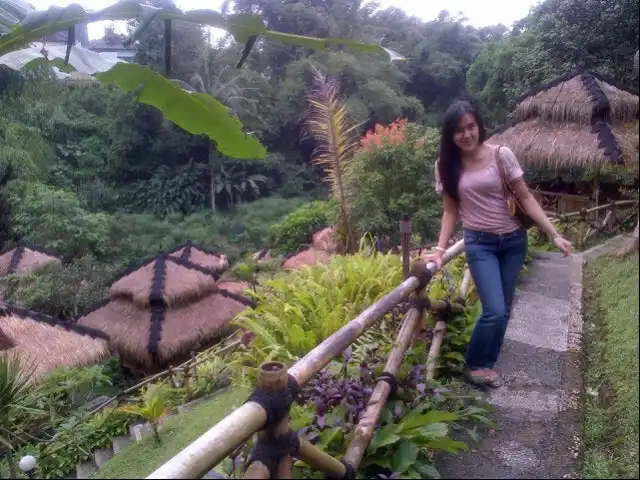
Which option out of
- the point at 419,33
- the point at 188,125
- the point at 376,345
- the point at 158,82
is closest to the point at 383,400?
the point at 376,345

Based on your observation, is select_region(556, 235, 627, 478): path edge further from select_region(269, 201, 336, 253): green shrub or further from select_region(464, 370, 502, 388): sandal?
select_region(269, 201, 336, 253): green shrub

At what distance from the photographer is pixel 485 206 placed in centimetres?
225

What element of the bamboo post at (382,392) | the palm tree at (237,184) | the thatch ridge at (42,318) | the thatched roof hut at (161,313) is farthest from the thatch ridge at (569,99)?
the palm tree at (237,184)

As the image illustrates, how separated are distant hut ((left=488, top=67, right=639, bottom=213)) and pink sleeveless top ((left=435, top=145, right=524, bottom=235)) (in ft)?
6.37

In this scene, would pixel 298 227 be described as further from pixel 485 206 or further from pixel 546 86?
pixel 485 206

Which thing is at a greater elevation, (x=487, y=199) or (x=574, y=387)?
(x=487, y=199)

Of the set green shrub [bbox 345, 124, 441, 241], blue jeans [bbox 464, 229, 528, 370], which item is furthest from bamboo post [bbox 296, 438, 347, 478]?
green shrub [bbox 345, 124, 441, 241]

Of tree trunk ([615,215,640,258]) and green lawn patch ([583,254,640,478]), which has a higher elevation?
tree trunk ([615,215,640,258])

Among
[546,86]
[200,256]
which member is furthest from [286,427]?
[200,256]

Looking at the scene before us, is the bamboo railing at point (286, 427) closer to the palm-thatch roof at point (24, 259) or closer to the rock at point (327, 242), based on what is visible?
the rock at point (327, 242)

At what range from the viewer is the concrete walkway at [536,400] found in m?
1.76

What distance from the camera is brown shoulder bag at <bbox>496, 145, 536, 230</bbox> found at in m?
2.17

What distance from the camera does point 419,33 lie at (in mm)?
22953

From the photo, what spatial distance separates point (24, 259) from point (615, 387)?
444 inches
